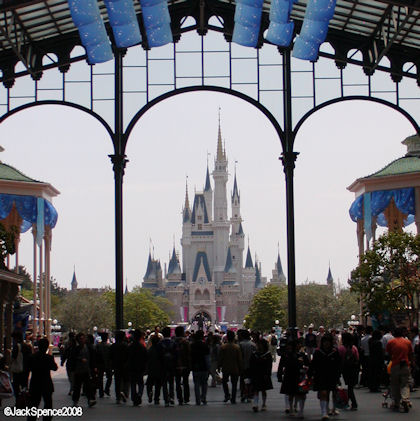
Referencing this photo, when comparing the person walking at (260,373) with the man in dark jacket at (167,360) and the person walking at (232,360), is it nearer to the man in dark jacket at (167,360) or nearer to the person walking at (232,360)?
the person walking at (232,360)

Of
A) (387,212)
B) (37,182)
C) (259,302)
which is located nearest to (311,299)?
(259,302)

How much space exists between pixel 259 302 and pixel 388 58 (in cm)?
9578

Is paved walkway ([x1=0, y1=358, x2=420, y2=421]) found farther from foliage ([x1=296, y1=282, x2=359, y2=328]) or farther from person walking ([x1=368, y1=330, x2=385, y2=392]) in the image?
foliage ([x1=296, y1=282, x2=359, y2=328])

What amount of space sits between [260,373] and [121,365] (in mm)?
3033

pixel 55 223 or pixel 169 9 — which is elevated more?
pixel 169 9

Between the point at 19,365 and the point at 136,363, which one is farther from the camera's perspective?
the point at 136,363

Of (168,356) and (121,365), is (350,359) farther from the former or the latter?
(121,365)

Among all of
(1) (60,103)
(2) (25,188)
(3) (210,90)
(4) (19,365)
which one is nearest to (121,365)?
(4) (19,365)

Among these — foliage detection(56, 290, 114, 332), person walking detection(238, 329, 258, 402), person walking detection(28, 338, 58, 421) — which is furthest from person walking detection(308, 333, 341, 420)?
foliage detection(56, 290, 114, 332)

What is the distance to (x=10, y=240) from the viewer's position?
30.4 meters

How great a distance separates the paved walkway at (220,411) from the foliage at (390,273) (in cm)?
1159

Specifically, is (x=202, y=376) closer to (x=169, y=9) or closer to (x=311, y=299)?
(x=169, y=9)

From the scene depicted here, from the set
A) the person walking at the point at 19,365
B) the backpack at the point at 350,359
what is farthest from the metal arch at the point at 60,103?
the backpack at the point at 350,359

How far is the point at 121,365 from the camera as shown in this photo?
65.0 feet
